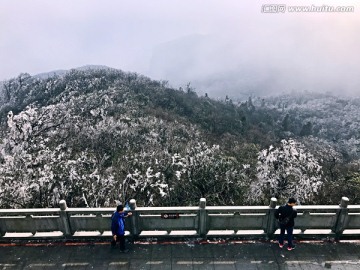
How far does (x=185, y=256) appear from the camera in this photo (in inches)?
463

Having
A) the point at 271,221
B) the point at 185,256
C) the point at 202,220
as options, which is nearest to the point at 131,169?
the point at 202,220

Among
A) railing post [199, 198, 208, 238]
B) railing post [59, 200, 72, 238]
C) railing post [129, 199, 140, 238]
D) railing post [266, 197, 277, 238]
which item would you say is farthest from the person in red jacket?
railing post [59, 200, 72, 238]

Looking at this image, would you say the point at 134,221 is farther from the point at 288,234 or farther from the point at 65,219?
the point at 288,234

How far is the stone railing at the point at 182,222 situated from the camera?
40.1 ft

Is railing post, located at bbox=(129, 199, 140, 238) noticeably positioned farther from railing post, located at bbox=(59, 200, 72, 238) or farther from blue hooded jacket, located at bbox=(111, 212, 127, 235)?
railing post, located at bbox=(59, 200, 72, 238)

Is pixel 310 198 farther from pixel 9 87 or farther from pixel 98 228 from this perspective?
pixel 9 87

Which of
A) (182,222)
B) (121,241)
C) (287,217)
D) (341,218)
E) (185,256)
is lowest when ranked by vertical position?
(185,256)

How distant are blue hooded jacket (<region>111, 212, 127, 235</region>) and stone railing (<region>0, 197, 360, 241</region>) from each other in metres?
0.59

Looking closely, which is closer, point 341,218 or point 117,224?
point 117,224

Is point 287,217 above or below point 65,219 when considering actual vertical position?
above

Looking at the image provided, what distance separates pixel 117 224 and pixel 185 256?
2578 millimetres

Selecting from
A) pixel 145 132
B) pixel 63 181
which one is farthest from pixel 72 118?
pixel 63 181

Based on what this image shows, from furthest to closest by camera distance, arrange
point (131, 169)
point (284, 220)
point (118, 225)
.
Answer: point (131, 169) < point (284, 220) < point (118, 225)

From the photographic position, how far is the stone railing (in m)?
12.2
